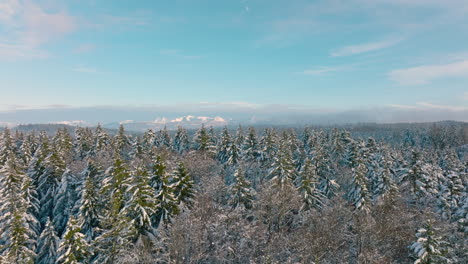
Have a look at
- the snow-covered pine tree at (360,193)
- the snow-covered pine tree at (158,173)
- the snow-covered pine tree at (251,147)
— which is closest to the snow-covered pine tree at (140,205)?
the snow-covered pine tree at (158,173)

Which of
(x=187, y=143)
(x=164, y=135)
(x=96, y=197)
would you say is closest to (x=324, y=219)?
(x=96, y=197)

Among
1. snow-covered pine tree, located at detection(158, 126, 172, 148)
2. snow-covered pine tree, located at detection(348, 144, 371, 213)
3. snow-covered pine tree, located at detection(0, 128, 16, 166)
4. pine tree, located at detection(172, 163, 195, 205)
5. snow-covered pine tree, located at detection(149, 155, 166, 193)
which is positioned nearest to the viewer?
snow-covered pine tree, located at detection(149, 155, 166, 193)

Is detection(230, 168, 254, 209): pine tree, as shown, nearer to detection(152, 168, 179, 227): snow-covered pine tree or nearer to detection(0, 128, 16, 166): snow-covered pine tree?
detection(152, 168, 179, 227): snow-covered pine tree

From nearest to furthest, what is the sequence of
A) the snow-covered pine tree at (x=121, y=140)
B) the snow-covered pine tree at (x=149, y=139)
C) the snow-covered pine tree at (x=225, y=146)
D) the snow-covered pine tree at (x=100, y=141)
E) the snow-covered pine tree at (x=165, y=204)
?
the snow-covered pine tree at (x=165, y=204), the snow-covered pine tree at (x=225, y=146), the snow-covered pine tree at (x=100, y=141), the snow-covered pine tree at (x=121, y=140), the snow-covered pine tree at (x=149, y=139)

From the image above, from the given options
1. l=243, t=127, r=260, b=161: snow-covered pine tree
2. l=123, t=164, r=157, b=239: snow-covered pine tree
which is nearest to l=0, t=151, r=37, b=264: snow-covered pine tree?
l=123, t=164, r=157, b=239: snow-covered pine tree

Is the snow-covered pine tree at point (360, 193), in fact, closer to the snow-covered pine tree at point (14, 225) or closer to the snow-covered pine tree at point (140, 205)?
the snow-covered pine tree at point (140, 205)
